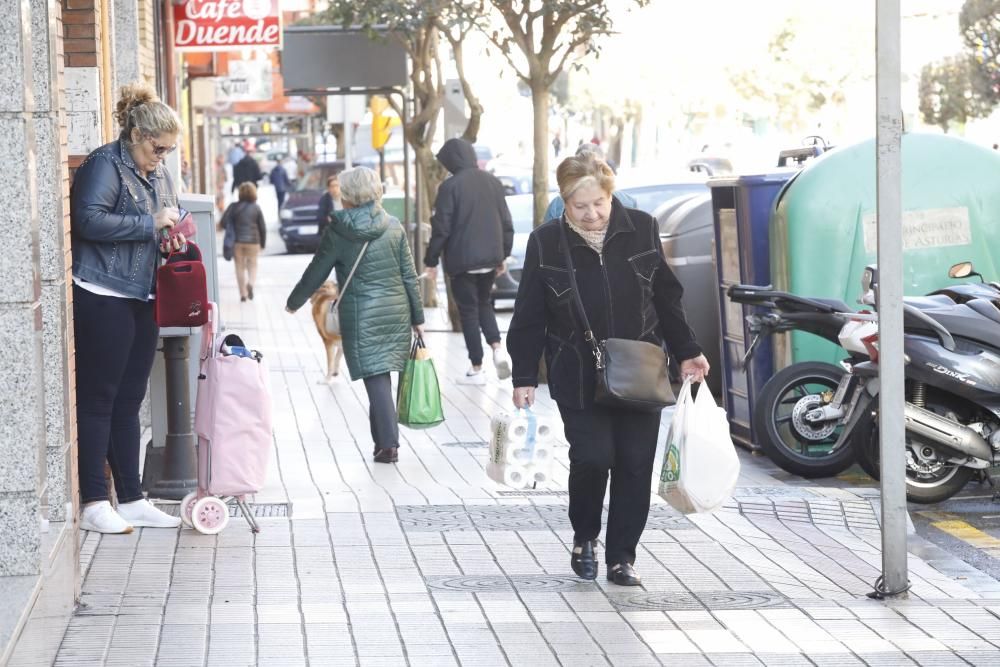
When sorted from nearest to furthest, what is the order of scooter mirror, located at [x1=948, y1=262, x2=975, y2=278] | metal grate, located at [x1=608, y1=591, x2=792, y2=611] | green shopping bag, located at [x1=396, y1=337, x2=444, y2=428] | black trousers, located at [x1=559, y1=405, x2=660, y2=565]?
metal grate, located at [x1=608, y1=591, x2=792, y2=611], black trousers, located at [x1=559, y1=405, x2=660, y2=565], scooter mirror, located at [x1=948, y1=262, x2=975, y2=278], green shopping bag, located at [x1=396, y1=337, x2=444, y2=428]

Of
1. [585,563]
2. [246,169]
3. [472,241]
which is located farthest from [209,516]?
[246,169]

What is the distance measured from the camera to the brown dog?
42.9 feet

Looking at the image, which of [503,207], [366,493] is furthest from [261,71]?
[366,493]

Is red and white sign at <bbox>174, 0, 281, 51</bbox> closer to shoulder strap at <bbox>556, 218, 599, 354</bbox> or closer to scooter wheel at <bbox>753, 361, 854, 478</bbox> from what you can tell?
scooter wheel at <bbox>753, 361, 854, 478</bbox>

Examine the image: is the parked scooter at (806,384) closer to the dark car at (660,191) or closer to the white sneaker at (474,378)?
the white sneaker at (474,378)

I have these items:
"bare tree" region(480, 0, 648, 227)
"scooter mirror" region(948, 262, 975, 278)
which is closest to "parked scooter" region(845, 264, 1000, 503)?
"scooter mirror" region(948, 262, 975, 278)

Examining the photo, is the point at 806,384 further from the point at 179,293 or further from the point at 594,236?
the point at 179,293

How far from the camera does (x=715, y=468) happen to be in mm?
6285

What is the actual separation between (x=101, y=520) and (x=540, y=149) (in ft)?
24.9

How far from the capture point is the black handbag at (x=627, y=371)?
6.16 m

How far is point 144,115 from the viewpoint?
6.95 meters

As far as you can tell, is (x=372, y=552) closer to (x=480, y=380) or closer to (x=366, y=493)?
(x=366, y=493)

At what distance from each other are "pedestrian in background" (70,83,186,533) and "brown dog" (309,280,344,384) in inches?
222

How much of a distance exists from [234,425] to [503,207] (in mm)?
6626
